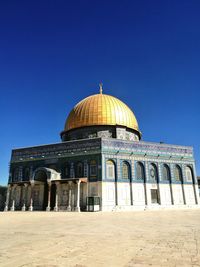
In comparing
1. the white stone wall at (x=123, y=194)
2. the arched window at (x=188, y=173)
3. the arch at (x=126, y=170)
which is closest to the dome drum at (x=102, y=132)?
the arch at (x=126, y=170)

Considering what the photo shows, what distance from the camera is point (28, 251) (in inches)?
200

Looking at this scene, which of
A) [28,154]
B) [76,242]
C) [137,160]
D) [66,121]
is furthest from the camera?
[66,121]

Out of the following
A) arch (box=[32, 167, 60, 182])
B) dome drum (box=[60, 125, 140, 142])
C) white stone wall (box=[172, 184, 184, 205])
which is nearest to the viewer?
arch (box=[32, 167, 60, 182])

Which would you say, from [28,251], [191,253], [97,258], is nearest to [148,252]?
[191,253]

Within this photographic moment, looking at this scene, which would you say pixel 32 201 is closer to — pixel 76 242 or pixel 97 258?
pixel 76 242

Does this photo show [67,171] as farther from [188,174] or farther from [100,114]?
[188,174]

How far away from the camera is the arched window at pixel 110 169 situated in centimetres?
2697

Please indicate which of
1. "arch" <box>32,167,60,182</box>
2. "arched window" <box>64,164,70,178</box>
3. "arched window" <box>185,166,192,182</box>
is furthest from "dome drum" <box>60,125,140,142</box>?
"arched window" <box>185,166,192,182</box>

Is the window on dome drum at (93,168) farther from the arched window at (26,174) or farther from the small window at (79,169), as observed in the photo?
the arched window at (26,174)

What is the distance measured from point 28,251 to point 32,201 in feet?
81.6

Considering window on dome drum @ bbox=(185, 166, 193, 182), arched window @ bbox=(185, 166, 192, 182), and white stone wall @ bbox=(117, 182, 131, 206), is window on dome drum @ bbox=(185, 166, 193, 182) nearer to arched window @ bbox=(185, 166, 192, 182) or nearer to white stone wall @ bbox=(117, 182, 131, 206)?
arched window @ bbox=(185, 166, 192, 182)

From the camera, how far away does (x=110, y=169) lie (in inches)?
1076

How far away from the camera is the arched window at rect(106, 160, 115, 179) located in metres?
27.0

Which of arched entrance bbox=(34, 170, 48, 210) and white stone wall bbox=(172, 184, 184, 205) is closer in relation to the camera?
arched entrance bbox=(34, 170, 48, 210)
